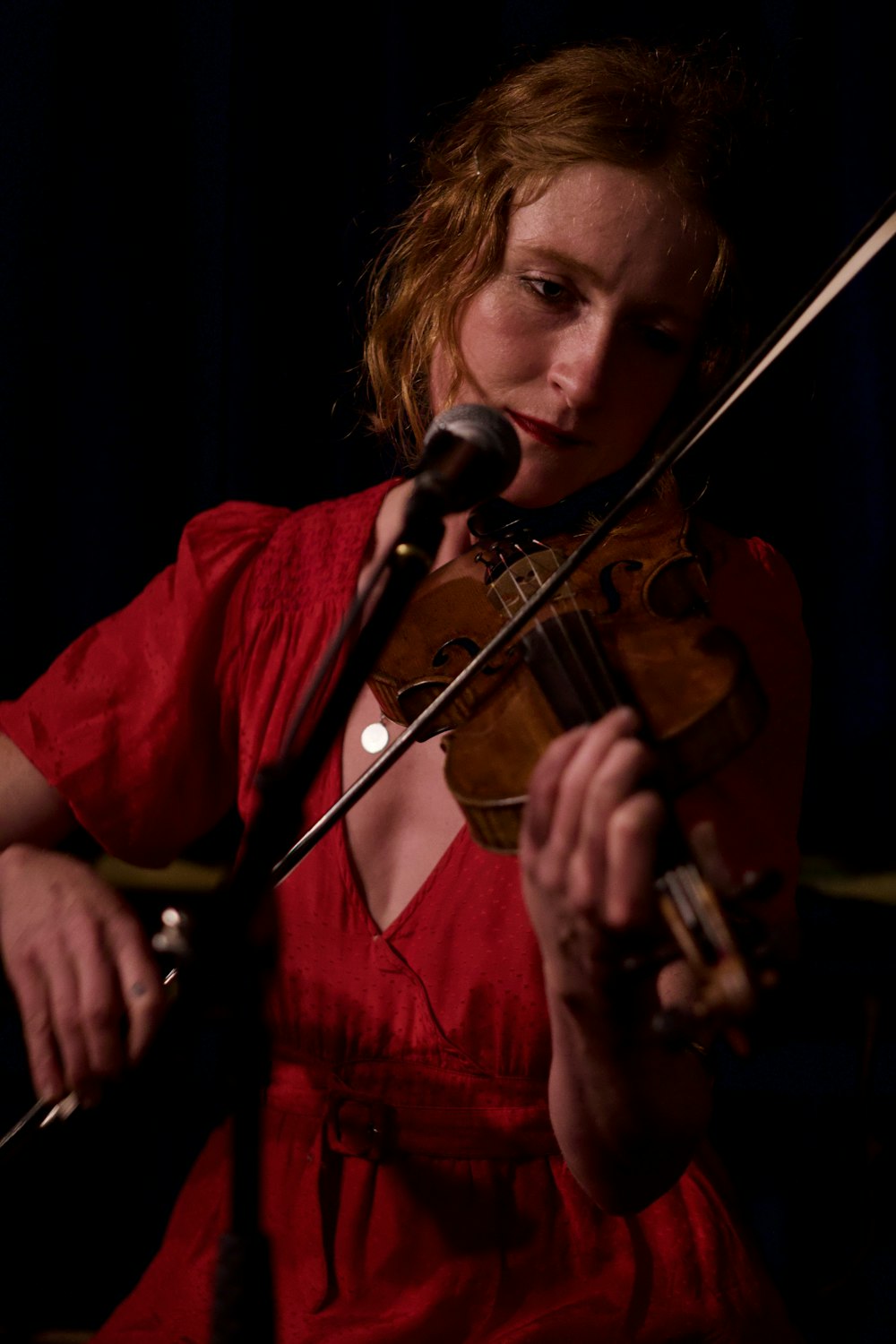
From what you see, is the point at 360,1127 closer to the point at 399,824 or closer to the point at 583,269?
the point at 399,824

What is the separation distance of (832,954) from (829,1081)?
0.46ft

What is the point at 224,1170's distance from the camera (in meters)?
0.92

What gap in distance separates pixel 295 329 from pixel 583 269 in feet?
2.16

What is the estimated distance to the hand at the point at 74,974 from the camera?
0.71m

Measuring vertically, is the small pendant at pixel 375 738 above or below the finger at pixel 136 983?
below

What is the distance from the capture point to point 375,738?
95cm

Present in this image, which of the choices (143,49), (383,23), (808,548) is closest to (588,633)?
(808,548)

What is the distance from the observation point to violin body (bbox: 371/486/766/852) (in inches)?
26.1

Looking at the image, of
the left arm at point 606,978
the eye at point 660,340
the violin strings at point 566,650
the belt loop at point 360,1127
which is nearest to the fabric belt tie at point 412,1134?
the belt loop at point 360,1127

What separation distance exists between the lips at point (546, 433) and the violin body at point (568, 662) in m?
0.07

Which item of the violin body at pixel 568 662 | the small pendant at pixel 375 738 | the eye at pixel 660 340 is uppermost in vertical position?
the eye at pixel 660 340

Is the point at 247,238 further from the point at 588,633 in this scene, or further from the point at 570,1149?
the point at 570,1149

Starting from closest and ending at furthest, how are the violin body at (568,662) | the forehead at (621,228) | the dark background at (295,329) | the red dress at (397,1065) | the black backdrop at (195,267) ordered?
the violin body at (568,662) → the red dress at (397,1065) → the forehead at (621,228) → the dark background at (295,329) → the black backdrop at (195,267)

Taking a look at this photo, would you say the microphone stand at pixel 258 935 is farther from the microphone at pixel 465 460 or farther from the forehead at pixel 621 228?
the forehead at pixel 621 228
